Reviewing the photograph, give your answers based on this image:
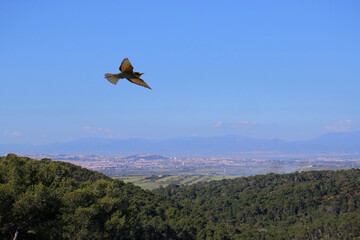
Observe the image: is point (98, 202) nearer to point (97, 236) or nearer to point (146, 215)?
point (97, 236)

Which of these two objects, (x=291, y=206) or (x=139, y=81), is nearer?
(x=139, y=81)

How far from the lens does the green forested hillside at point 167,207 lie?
44.8ft

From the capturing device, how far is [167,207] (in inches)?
1475

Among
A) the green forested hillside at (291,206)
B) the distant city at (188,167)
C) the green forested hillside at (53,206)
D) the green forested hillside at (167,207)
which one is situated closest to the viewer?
the green forested hillside at (53,206)

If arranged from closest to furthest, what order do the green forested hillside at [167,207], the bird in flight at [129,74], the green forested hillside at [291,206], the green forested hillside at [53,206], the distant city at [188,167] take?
the bird in flight at [129,74] → the green forested hillside at [53,206] → the green forested hillside at [167,207] → the green forested hillside at [291,206] → the distant city at [188,167]

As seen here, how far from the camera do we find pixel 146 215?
33.2m

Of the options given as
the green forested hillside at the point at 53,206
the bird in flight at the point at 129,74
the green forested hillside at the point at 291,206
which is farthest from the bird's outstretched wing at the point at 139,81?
the green forested hillside at the point at 291,206

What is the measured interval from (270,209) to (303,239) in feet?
47.2

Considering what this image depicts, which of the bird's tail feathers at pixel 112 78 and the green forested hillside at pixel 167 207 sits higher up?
the bird's tail feathers at pixel 112 78

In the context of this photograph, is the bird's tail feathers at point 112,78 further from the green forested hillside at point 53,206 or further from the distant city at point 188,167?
the distant city at point 188,167

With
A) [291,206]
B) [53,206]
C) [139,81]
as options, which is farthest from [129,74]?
[291,206]

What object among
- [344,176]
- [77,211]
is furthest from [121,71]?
[344,176]

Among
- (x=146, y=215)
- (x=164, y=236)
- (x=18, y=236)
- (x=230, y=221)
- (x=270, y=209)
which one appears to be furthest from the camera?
(x=270, y=209)

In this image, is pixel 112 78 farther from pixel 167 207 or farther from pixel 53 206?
pixel 167 207
